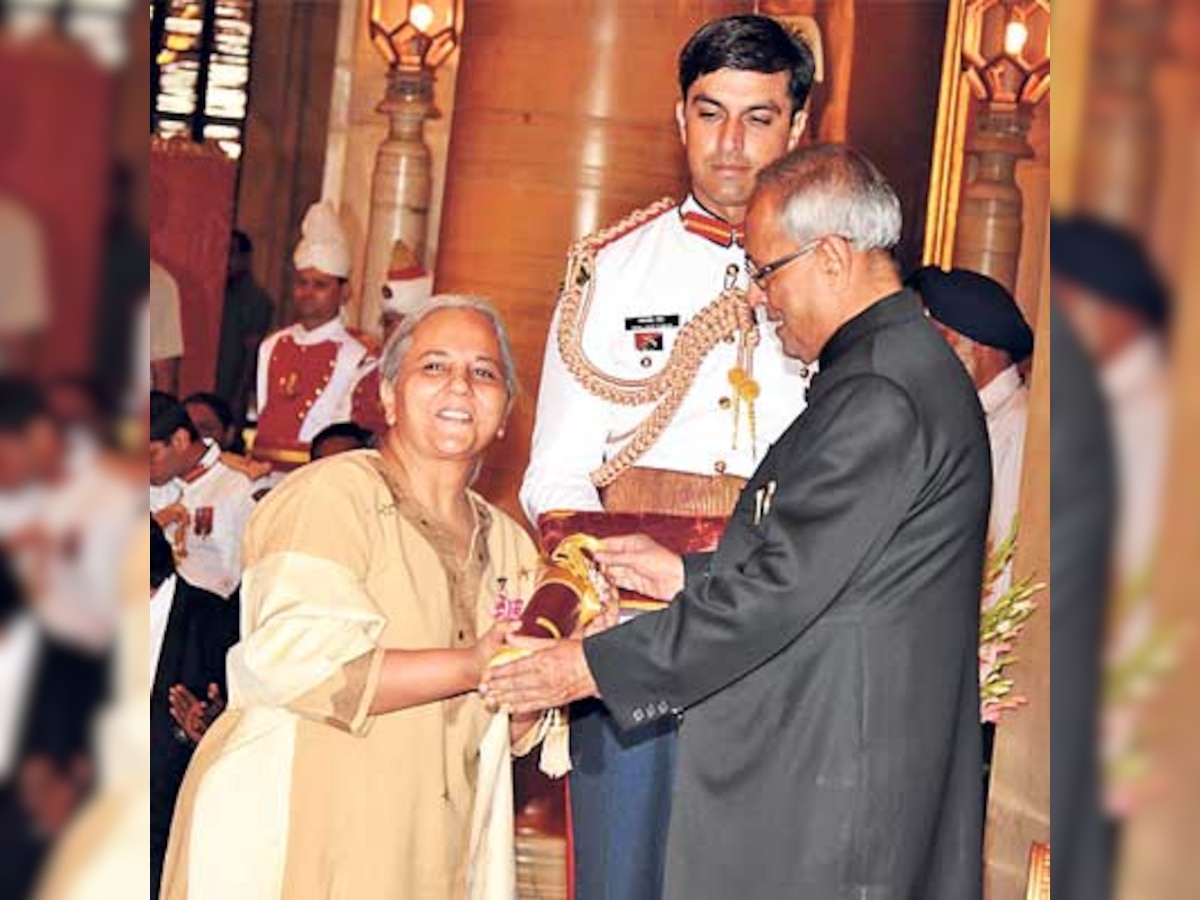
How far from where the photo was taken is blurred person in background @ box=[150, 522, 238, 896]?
243 inches

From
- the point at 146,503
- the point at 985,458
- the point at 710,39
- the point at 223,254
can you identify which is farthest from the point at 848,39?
the point at 146,503

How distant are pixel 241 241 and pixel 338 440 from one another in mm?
3285

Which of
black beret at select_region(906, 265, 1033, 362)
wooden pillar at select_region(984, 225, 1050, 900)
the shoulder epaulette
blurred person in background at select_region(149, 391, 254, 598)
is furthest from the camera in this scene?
blurred person in background at select_region(149, 391, 254, 598)

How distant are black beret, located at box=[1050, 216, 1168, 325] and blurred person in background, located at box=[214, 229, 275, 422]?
34.4 ft

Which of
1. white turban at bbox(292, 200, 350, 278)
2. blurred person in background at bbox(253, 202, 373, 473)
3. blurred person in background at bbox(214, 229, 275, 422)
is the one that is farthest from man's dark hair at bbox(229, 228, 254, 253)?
blurred person in background at bbox(253, 202, 373, 473)

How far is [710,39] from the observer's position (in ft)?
14.5

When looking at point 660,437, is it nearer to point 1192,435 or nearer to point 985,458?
point 985,458

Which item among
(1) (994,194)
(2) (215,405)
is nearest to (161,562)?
(2) (215,405)

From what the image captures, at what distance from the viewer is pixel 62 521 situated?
1096 mm

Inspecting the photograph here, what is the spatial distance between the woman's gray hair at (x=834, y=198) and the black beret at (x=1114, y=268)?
8.71 ft

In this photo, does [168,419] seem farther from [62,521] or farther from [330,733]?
[62,521]

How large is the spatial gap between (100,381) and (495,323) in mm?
3035

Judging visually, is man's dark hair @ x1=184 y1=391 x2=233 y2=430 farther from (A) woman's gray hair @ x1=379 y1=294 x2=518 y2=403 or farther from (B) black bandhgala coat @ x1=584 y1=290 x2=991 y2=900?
(B) black bandhgala coat @ x1=584 y1=290 x2=991 y2=900

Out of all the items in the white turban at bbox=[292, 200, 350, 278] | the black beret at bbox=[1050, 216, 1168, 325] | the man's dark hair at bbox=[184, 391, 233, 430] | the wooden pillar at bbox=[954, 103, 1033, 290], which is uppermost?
the wooden pillar at bbox=[954, 103, 1033, 290]
